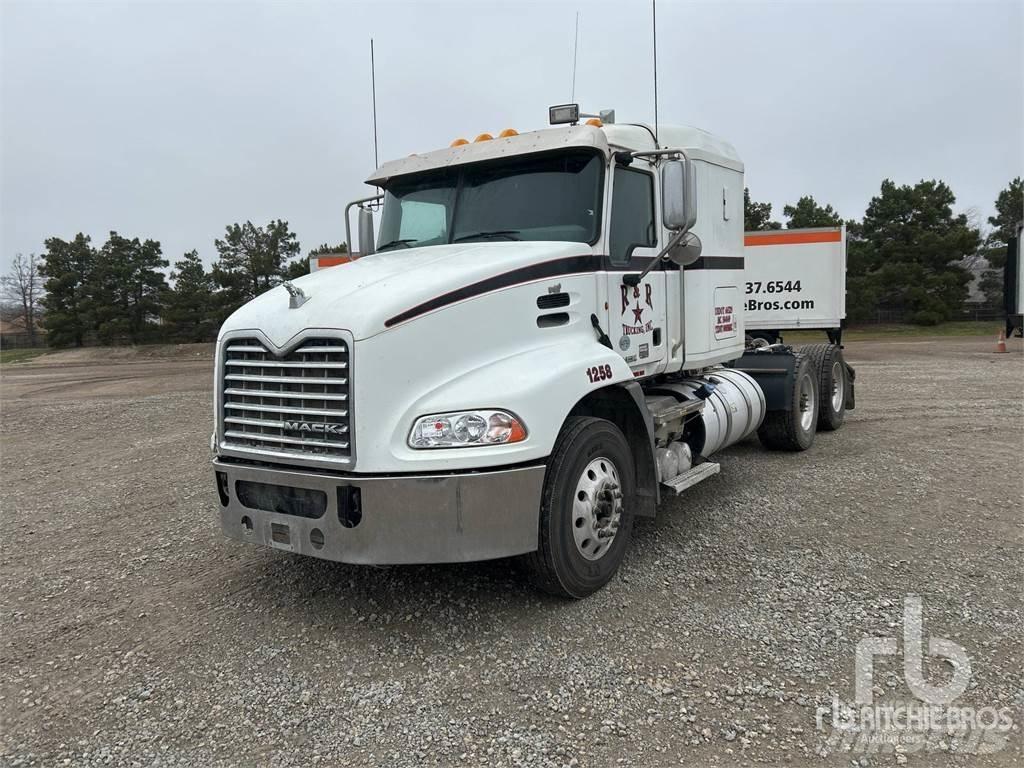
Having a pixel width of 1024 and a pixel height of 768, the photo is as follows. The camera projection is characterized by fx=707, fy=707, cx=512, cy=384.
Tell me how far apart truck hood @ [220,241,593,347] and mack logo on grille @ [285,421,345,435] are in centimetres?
43

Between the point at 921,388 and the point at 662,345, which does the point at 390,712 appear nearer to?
the point at 662,345

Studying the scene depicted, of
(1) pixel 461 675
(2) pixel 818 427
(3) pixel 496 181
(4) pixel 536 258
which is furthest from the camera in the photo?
(2) pixel 818 427

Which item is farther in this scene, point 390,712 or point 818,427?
point 818,427

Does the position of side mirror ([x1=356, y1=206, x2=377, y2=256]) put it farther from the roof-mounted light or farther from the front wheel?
the front wheel

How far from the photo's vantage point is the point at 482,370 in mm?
3914

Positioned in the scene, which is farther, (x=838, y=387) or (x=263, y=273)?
(x=263, y=273)

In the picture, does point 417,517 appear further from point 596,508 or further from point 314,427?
point 596,508

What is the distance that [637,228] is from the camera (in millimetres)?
5250

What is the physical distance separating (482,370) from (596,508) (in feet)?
3.69

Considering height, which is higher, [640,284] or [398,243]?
[398,243]

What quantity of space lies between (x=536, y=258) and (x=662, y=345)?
179 centimetres

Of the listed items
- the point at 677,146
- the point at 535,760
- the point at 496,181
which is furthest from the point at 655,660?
the point at 677,146

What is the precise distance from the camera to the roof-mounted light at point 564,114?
16.4ft

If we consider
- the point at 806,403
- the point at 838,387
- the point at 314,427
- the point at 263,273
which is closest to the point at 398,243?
the point at 314,427
